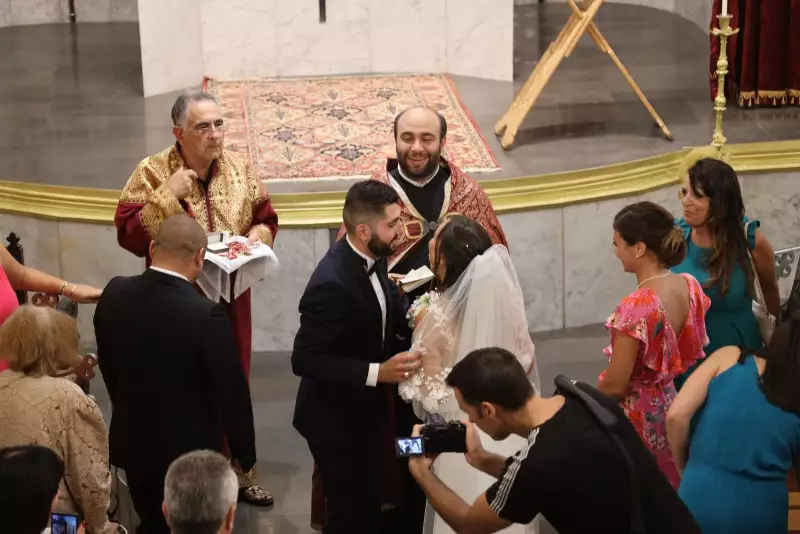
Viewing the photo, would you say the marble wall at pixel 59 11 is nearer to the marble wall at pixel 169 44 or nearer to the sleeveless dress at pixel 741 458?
the marble wall at pixel 169 44

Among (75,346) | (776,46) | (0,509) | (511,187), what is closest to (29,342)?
(75,346)

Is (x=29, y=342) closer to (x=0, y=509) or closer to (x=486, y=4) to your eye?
(x=0, y=509)

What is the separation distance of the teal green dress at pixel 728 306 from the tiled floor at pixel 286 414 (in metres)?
1.11

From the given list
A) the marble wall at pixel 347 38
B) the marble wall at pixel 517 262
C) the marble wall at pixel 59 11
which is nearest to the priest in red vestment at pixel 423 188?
the marble wall at pixel 517 262

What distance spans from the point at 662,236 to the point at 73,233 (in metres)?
4.01

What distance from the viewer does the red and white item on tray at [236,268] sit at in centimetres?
560

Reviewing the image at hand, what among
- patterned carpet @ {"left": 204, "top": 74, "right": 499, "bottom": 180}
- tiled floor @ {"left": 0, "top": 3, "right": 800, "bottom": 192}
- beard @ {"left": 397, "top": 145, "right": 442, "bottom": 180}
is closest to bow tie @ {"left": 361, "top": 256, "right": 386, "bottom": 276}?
beard @ {"left": 397, "top": 145, "right": 442, "bottom": 180}

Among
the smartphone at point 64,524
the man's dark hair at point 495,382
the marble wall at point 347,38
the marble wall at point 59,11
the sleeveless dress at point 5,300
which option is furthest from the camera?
→ the marble wall at point 59,11

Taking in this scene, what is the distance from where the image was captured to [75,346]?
4.58m

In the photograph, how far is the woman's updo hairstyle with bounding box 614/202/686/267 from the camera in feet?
15.8

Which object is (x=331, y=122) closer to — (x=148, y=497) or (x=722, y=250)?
(x=722, y=250)

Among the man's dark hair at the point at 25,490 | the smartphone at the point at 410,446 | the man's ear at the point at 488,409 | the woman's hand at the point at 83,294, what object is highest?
the man's ear at the point at 488,409

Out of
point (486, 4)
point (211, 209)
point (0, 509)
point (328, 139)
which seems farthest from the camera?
point (486, 4)

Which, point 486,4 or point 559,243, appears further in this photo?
point 486,4
